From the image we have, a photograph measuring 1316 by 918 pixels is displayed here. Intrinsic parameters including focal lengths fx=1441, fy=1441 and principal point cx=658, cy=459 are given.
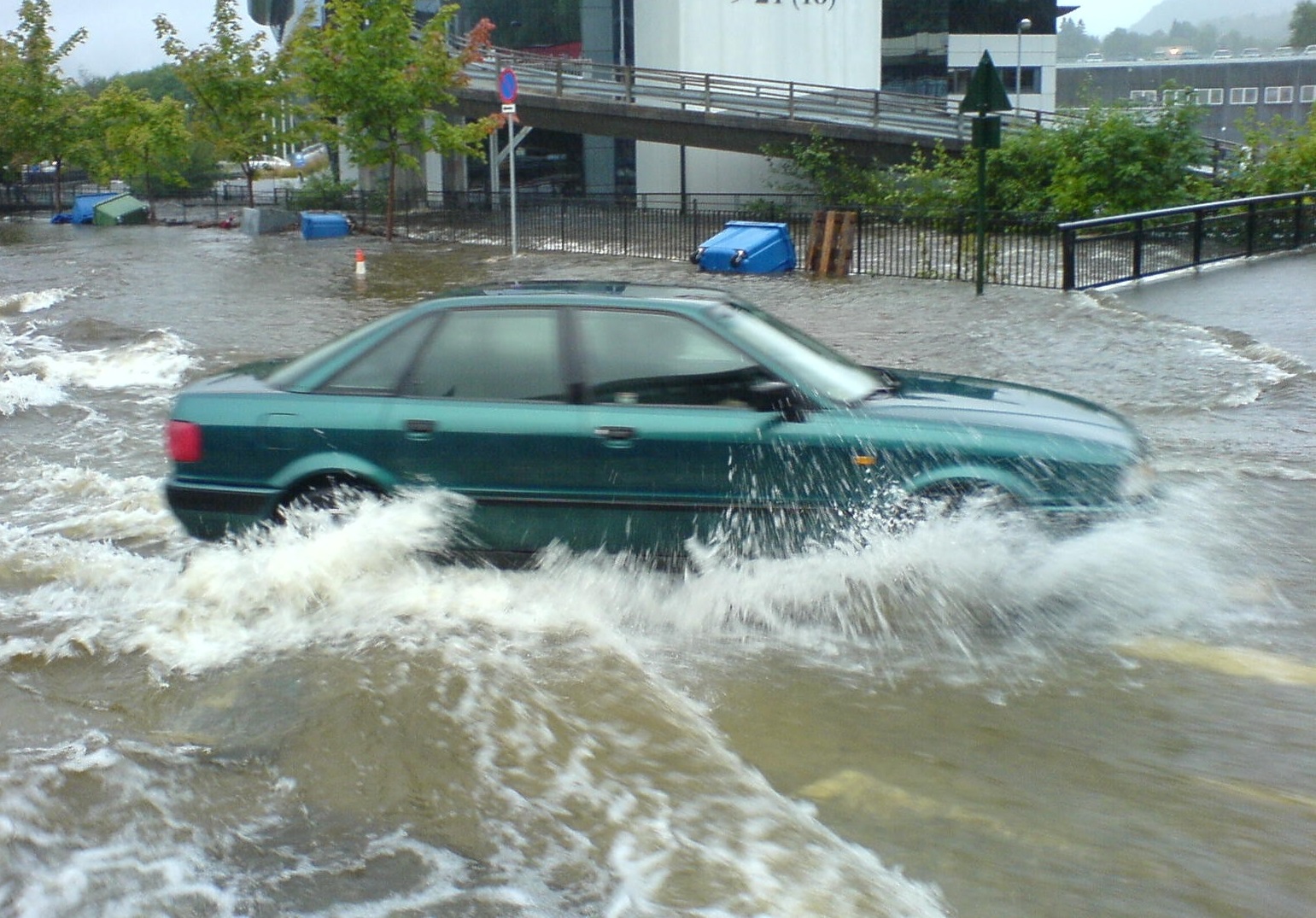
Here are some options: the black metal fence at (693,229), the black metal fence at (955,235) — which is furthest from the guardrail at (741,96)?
the black metal fence at (955,235)

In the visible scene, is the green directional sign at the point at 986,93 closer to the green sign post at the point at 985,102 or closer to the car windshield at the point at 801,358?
the green sign post at the point at 985,102

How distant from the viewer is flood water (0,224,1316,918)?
14.4 ft

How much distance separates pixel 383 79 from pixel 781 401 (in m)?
27.5

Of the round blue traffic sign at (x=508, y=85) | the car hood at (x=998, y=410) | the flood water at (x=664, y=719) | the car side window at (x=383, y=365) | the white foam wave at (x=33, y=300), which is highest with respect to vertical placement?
the round blue traffic sign at (x=508, y=85)

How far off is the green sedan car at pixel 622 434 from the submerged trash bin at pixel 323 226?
30430 mm

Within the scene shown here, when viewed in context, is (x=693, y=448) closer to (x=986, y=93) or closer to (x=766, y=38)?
(x=986, y=93)

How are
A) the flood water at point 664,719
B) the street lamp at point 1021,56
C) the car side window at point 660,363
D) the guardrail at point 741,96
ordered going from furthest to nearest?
the street lamp at point 1021,56
the guardrail at point 741,96
the car side window at point 660,363
the flood water at point 664,719

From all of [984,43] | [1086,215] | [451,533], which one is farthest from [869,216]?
[984,43]

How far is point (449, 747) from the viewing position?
17.8 ft

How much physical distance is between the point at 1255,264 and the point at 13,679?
19.3m

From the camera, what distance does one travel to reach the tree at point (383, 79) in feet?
105

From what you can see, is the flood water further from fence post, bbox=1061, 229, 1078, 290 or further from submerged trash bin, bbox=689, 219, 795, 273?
submerged trash bin, bbox=689, 219, 795, 273

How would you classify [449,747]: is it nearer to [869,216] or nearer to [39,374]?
[39,374]

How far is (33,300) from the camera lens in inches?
890
